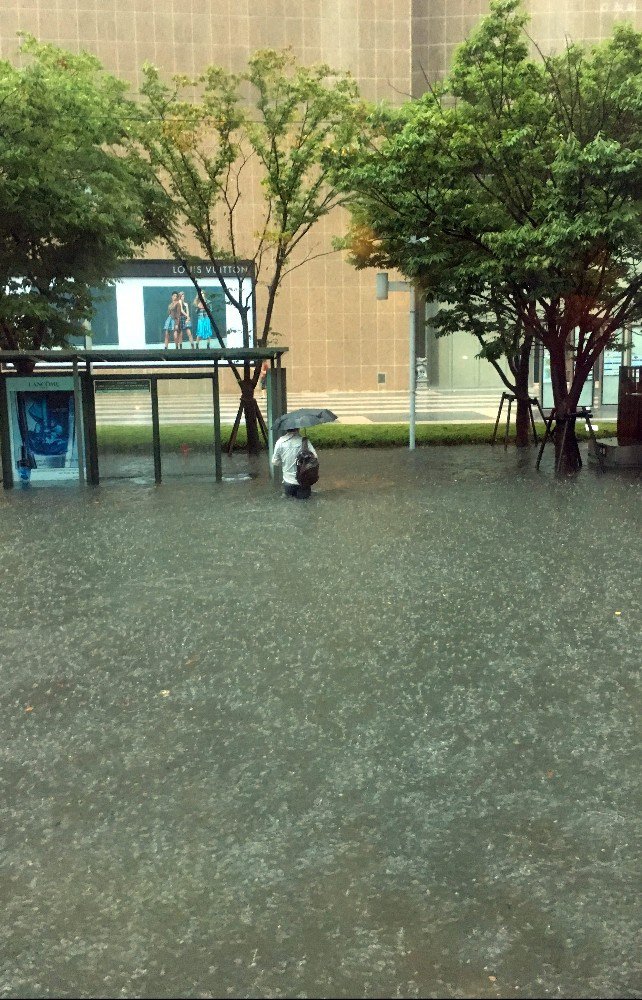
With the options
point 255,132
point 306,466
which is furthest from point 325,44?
point 306,466

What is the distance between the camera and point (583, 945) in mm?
3646

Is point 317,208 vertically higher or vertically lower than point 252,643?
higher

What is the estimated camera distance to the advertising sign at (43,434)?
59.7 feet

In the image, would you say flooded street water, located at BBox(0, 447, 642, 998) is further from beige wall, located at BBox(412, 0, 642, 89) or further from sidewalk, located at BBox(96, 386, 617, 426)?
beige wall, located at BBox(412, 0, 642, 89)

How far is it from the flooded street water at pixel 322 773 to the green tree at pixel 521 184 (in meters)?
8.05

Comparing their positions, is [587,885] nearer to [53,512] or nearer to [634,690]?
[634,690]

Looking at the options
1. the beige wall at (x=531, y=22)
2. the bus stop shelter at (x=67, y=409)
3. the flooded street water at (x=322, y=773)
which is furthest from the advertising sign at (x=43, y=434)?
the beige wall at (x=531, y=22)

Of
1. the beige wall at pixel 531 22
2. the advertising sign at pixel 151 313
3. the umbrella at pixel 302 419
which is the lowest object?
the umbrella at pixel 302 419

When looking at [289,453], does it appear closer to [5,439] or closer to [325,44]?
[5,439]

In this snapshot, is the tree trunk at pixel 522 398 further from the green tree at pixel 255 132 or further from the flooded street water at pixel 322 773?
the flooded street water at pixel 322 773

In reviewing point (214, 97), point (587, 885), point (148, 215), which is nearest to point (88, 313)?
point (148, 215)

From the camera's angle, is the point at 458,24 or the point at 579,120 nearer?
the point at 579,120

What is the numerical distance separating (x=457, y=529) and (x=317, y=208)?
12.8m

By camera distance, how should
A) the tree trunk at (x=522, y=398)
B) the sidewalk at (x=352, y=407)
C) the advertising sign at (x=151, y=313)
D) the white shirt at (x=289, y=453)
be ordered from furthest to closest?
the advertising sign at (x=151, y=313)
the tree trunk at (x=522, y=398)
the sidewalk at (x=352, y=407)
the white shirt at (x=289, y=453)
